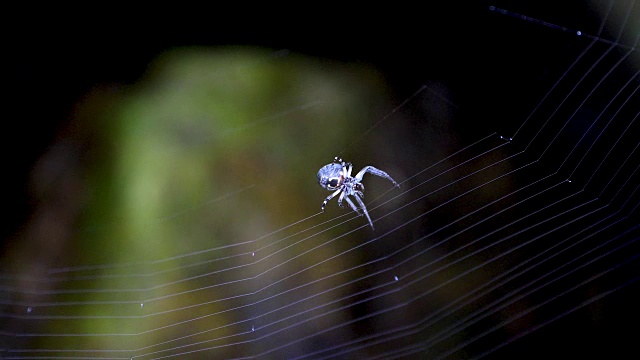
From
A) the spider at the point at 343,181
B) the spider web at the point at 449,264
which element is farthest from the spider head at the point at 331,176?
the spider web at the point at 449,264

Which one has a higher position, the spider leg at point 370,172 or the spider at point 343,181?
the spider leg at point 370,172

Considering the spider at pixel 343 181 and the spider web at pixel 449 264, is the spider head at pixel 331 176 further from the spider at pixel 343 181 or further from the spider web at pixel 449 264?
the spider web at pixel 449 264

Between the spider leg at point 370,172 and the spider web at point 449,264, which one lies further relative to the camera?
the spider leg at point 370,172

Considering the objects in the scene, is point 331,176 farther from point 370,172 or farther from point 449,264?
point 449,264

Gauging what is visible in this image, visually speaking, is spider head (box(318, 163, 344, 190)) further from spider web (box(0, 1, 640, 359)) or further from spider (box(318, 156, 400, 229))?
spider web (box(0, 1, 640, 359))

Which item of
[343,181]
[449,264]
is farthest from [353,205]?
[449,264]

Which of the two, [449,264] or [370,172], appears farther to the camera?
[370,172]
